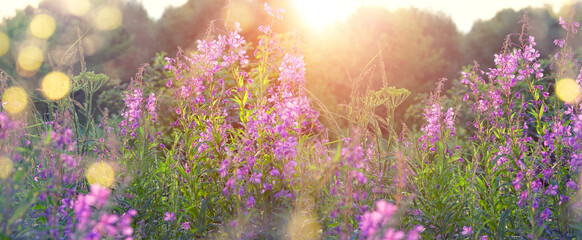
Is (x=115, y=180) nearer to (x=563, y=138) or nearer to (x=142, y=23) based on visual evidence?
(x=563, y=138)

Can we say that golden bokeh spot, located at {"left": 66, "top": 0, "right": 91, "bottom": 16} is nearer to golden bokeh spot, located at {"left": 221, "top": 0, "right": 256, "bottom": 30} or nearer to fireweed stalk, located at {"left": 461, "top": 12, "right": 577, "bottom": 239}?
golden bokeh spot, located at {"left": 221, "top": 0, "right": 256, "bottom": 30}

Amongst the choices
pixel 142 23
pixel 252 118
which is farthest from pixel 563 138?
pixel 142 23

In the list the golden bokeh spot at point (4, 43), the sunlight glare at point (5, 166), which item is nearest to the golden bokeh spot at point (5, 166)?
the sunlight glare at point (5, 166)

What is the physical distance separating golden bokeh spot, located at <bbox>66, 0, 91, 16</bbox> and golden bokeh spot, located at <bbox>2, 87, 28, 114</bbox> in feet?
63.6

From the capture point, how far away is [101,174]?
437cm

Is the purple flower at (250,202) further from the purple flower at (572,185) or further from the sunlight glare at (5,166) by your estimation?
the purple flower at (572,185)

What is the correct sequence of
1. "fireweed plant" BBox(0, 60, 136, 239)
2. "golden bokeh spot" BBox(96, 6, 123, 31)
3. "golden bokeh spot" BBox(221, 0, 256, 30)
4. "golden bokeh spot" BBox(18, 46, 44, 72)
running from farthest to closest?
1. "golden bokeh spot" BBox(96, 6, 123, 31)
2. "golden bokeh spot" BBox(18, 46, 44, 72)
3. "golden bokeh spot" BBox(221, 0, 256, 30)
4. "fireweed plant" BBox(0, 60, 136, 239)

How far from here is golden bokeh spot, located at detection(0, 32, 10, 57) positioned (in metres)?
21.8

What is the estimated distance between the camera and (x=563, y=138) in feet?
14.0

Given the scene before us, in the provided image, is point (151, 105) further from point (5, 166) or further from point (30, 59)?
point (30, 59)

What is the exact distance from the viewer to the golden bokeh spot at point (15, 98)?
16.7 ft

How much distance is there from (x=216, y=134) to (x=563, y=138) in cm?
283

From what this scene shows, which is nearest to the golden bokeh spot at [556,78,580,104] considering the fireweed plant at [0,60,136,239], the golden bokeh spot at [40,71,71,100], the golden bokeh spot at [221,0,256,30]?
the fireweed plant at [0,60,136,239]

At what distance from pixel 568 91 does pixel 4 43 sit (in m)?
23.4
